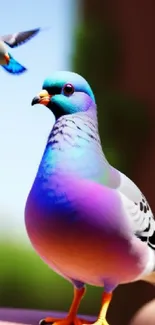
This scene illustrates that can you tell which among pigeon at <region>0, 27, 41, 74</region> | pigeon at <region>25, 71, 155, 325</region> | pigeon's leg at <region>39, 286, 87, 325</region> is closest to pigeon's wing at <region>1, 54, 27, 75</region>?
pigeon at <region>0, 27, 41, 74</region>

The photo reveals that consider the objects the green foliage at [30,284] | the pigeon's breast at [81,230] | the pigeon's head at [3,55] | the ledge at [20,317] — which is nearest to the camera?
the pigeon's breast at [81,230]

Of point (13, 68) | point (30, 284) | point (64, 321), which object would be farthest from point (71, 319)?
point (30, 284)

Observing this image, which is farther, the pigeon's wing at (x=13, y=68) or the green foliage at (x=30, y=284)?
the green foliage at (x=30, y=284)

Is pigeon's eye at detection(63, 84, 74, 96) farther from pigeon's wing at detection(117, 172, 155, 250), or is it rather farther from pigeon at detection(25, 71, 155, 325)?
pigeon's wing at detection(117, 172, 155, 250)

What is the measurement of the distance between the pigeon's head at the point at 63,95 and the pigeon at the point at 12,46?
206mm

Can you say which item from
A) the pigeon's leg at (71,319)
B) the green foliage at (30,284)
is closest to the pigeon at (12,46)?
the pigeon's leg at (71,319)

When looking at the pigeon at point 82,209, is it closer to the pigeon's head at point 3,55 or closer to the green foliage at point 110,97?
the pigeon's head at point 3,55

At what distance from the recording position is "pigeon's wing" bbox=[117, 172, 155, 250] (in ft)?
2.37

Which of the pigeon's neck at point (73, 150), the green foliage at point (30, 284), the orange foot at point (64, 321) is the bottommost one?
the green foliage at point (30, 284)

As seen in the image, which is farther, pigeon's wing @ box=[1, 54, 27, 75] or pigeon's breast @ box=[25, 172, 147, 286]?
pigeon's wing @ box=[1, 54, 27, 75]

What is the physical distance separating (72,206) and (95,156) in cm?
8

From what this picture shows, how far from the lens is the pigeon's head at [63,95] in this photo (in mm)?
735

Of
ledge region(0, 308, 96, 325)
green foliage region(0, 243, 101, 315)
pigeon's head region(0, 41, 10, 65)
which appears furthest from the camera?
green foliage region(0, 243, 101, 315)

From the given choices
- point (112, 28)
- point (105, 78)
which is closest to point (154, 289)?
point (105, 78)
